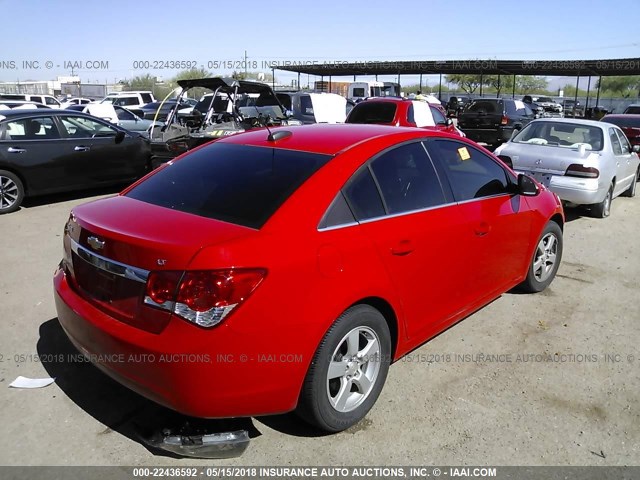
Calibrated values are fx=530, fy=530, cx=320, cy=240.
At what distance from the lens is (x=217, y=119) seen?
11539mm

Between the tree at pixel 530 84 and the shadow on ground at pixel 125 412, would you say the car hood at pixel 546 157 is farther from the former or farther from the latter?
the tree at pixel 530 84

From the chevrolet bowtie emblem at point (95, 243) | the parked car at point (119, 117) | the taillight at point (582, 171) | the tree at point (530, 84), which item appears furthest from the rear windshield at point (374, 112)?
the tree at point (530, 84)

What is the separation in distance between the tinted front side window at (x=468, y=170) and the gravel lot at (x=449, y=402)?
114 cm

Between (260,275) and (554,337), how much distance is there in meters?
2.87

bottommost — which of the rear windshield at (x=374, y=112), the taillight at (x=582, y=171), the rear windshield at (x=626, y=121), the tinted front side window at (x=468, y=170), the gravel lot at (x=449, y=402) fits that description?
the gravel lot at (x=449, y=402)

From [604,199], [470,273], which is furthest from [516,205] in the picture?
[604,199]

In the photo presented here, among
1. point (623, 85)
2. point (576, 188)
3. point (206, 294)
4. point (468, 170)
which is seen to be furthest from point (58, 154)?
point (623, 85)

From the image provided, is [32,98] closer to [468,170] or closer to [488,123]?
[488,123]

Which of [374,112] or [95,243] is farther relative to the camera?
[374,112]

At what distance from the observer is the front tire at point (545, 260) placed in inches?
193

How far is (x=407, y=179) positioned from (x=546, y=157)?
5.63 meters

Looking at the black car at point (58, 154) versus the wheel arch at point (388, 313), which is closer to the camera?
the wheel arch at point (388, 313)

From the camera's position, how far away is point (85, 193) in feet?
31.1

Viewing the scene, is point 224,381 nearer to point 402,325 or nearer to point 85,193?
point 402,325
